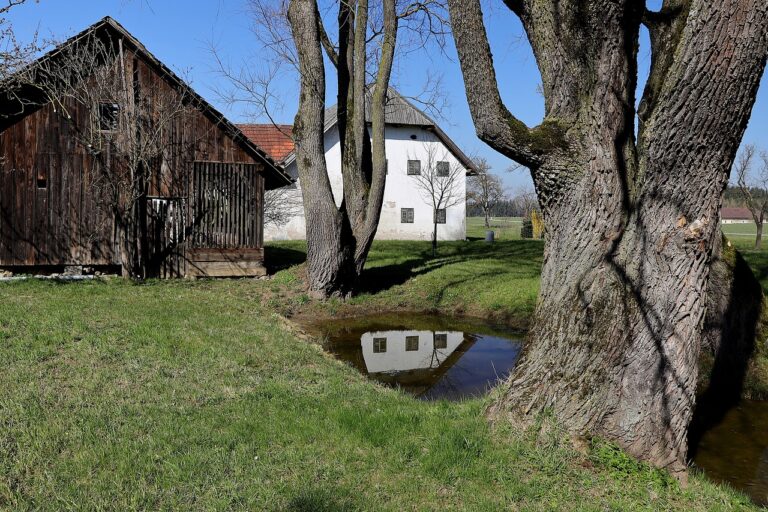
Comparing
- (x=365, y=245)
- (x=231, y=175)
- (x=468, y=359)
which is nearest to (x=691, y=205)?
(x=468, y=359)

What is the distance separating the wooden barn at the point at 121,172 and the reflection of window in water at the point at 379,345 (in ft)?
20.4

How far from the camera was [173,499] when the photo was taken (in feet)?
12.9

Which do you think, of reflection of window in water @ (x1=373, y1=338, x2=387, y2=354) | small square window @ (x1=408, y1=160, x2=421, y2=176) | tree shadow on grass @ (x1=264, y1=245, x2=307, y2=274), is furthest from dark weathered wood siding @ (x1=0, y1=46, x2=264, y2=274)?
small square window @ (x1=408, y1=160, x2=421, y2=176)

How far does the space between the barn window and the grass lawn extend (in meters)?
7.77

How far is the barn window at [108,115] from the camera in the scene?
15.0 meters

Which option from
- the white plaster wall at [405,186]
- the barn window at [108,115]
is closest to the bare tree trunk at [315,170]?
the barn window at [108,115]

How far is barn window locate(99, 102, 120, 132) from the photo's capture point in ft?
49.1

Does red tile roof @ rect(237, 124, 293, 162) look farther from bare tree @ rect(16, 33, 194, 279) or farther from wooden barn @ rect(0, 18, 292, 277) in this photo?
bare tree @ rect(16, 33, 194, 279)

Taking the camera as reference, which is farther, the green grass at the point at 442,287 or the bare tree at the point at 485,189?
the bare tree at the point at 485,189

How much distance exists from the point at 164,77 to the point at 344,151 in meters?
5.11

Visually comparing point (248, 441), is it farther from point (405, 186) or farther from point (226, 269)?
point (405, 186)

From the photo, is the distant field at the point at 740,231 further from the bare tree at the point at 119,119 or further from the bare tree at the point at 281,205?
the bare tree at the point at 119,119

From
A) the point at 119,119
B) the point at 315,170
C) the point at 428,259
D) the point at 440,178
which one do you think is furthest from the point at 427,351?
the point at 440,178

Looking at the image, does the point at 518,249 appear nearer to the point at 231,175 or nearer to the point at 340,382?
the point at 231,175
